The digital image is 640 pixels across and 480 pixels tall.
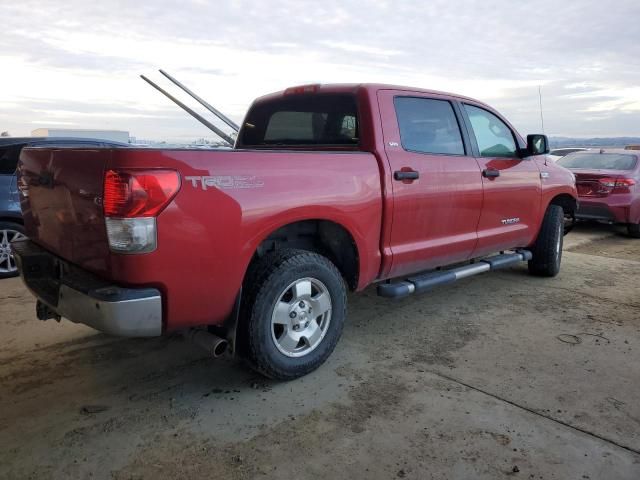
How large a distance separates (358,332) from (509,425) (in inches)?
61.1

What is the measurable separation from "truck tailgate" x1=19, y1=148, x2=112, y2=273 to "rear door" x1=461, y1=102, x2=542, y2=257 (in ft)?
10.4

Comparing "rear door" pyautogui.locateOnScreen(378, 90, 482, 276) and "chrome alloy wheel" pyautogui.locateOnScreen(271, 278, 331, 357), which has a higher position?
"rear door" pyautogui.locateOnScreen(378, 90, 482, 276)

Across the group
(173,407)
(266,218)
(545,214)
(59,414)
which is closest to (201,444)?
(173,407)

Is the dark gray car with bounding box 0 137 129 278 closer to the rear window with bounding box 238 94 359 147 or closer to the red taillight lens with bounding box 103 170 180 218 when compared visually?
the rear window with bounding box 238 94 359 147

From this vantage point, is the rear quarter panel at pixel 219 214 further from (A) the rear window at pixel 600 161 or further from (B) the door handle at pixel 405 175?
(A) the rear window at pixel 600 161

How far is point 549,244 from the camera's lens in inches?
220

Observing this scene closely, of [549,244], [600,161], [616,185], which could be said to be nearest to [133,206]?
[549,244]

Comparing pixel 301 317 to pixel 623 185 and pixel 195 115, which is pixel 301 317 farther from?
pixel 623 185

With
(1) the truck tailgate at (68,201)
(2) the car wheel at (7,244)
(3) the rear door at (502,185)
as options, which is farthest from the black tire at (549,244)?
(2) the car wheel at (7,244)

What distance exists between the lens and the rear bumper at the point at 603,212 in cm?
856

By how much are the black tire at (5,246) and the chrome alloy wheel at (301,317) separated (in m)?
3.98

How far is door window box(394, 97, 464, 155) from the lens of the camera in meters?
3.89

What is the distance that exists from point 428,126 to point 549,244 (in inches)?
93.2

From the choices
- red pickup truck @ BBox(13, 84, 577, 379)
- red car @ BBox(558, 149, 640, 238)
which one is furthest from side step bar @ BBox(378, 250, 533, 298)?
red car @ BBox(558, 149, 640, 238)
